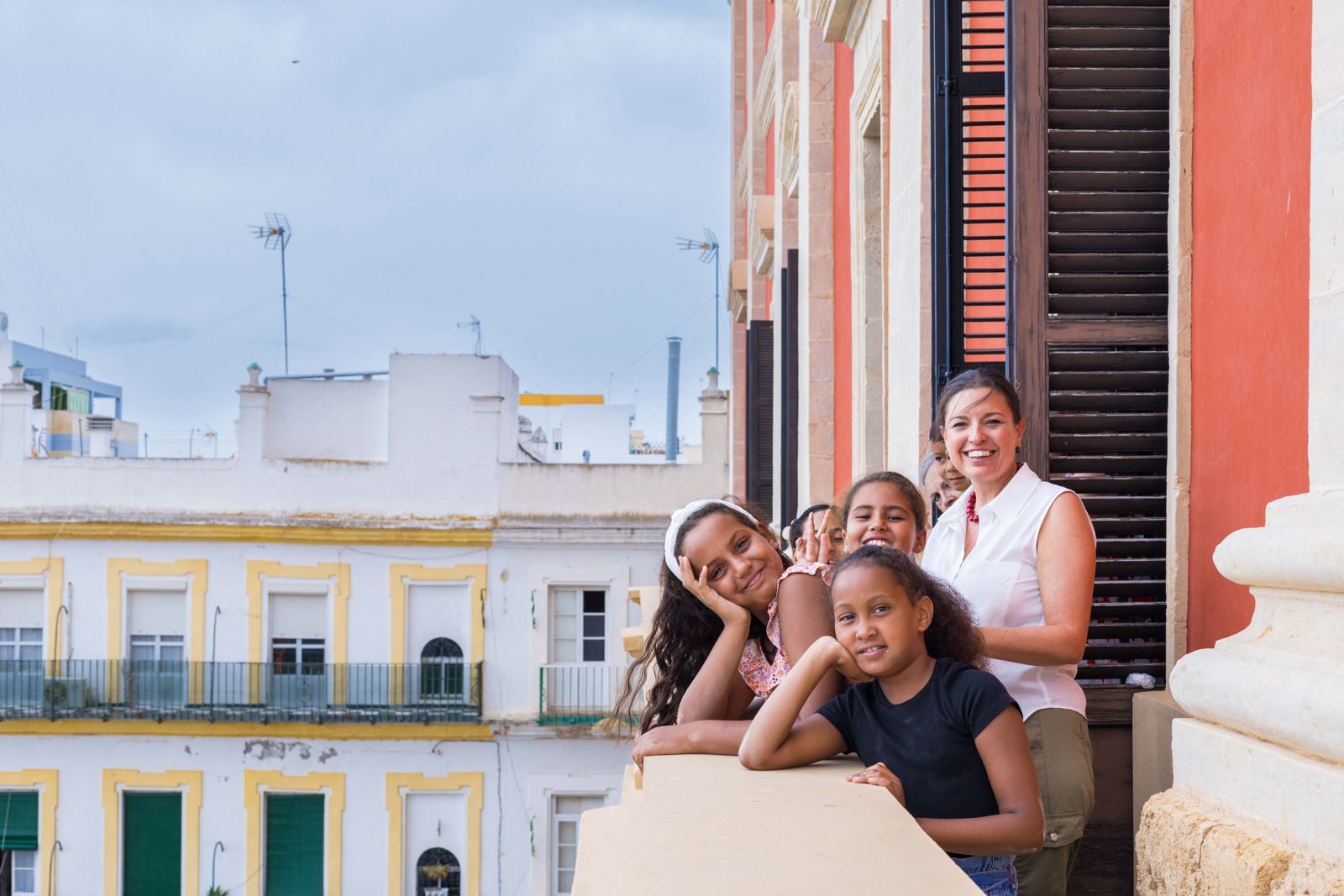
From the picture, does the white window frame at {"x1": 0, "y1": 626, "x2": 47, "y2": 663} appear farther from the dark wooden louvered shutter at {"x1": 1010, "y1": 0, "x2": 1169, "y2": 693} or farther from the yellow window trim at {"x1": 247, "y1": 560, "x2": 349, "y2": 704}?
the dark wooden louvered shutter at {"x1": 1010, "y1": 0, "x2": 1169, "y2": 693}

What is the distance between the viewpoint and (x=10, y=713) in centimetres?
2064

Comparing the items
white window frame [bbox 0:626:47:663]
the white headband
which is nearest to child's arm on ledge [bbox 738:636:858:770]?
the white headband

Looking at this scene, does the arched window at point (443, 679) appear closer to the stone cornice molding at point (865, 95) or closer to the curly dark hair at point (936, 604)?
the stone cornice molding at point (865, 95)

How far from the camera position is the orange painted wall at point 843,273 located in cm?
746

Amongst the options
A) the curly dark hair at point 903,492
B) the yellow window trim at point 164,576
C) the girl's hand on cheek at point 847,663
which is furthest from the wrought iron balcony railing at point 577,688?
the girl's hand on cheek at point 847,663

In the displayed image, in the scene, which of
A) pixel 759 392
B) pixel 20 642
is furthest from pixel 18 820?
pixel 759 392

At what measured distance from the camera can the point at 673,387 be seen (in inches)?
1367

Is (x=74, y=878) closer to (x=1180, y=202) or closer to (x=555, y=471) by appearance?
(x=555, y=471)

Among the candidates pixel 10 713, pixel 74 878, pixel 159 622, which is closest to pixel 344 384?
pixel 159 622

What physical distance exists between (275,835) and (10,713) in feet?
13.6

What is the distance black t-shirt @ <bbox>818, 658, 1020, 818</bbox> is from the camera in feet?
7.42

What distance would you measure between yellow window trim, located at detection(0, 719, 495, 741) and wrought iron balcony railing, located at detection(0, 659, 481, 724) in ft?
0.53

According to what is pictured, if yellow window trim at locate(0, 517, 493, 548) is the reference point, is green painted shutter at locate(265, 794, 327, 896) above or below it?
below

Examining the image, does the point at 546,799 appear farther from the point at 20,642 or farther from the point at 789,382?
the point at 789,382
